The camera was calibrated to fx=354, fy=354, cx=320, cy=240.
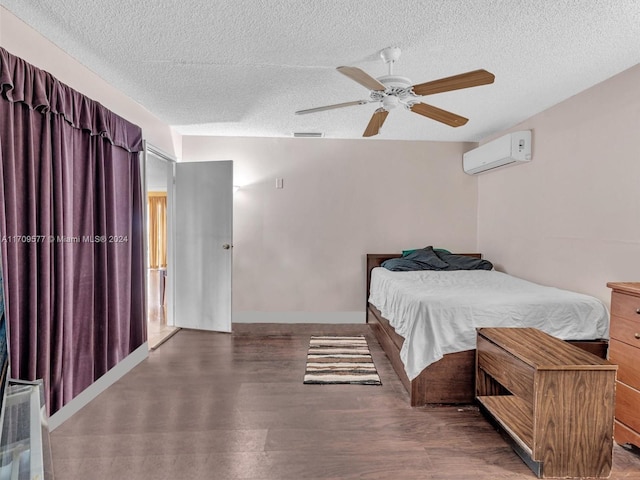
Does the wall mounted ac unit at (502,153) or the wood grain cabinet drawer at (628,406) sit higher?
the wall mounted ac unit at (502,153)

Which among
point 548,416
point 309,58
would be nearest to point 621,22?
point 309,58

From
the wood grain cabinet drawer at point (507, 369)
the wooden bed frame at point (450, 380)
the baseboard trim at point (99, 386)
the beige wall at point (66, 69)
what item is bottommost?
the baseboard trim at point (99, 386)

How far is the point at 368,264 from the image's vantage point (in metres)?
4.45

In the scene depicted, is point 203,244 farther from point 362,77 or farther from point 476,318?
point 476,318

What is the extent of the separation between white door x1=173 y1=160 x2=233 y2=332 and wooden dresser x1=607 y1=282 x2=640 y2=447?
3.45 meters

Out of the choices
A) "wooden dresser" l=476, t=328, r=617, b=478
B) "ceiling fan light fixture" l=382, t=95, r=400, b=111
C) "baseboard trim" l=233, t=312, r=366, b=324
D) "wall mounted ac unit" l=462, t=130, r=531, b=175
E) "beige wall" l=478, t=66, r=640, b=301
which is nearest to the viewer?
"wooden dresser" l=476, t=328, r=617, b=478

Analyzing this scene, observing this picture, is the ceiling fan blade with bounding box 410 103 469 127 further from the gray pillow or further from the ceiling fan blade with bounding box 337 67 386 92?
the gray pillow

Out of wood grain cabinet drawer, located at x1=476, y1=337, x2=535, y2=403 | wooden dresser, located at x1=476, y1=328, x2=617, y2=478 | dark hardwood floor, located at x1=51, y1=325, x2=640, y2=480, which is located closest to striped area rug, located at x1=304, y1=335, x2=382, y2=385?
dark hardwood floor, located at x1=51, y1=325, x2=640, y2=480

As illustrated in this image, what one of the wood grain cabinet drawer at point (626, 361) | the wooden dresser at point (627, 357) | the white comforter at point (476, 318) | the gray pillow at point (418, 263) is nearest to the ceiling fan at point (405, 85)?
the white comforter at point (476, 318)

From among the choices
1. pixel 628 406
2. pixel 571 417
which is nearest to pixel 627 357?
pixel 628 406

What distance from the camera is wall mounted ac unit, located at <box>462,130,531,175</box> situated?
3.50m

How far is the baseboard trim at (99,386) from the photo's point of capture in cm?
219

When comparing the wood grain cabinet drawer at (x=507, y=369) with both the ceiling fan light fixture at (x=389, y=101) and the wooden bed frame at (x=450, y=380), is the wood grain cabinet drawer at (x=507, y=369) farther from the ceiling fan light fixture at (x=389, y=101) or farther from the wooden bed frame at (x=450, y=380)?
the ceiling fan light fixture at (x=389, y=101)

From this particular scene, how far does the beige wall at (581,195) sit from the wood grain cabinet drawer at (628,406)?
33.8 inches
